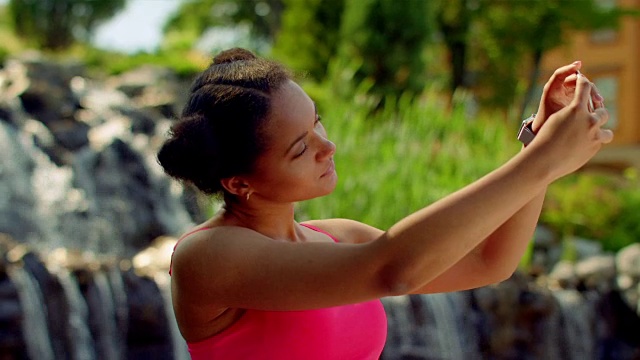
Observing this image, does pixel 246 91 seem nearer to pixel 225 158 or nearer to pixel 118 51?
pixel 225 158

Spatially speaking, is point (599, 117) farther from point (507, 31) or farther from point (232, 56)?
point (507, 31)

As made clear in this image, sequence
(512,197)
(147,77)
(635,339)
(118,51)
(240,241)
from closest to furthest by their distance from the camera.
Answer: (512,197), (240,241), (635,339), (147,77), (118,51)

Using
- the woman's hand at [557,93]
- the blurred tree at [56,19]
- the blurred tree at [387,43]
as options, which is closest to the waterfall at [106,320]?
the woman's hand at [557,93]

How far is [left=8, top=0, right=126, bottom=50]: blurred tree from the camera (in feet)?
61.1

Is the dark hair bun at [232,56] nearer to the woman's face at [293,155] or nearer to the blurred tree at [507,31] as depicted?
the woman's face at [293,155]

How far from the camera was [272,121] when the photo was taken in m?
1.21

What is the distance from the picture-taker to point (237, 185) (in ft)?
4.10

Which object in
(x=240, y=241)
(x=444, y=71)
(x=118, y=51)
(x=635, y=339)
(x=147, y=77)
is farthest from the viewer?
(x=444, y=71)

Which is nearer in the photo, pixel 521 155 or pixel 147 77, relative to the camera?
pixel 521 155

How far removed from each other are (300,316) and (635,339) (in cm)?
740

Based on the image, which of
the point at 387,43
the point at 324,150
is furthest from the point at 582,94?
the point at 387,43

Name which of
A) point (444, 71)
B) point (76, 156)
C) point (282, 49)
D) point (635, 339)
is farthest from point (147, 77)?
point (444, 71)

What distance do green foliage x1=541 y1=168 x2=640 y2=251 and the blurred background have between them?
2cm

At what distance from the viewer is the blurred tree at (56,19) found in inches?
733
